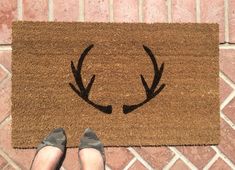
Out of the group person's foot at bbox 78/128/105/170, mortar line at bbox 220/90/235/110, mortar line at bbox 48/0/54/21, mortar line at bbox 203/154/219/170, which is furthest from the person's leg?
mortar line at bbox 220/90/235/110

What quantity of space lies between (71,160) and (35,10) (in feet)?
2.76

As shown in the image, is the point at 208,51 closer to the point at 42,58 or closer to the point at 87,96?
the point at 87,96

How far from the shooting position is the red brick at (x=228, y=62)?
2291mm

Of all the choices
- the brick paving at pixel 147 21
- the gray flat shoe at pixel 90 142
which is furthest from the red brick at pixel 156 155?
the gray flat shoe at pixel 90 142

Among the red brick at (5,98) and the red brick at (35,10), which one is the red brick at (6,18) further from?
the red brick at (5,98)

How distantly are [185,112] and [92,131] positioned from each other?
52 cm

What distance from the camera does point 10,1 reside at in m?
2.21

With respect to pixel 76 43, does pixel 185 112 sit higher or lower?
lower

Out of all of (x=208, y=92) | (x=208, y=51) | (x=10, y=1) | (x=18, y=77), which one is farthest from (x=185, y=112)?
(x=10, y=1)

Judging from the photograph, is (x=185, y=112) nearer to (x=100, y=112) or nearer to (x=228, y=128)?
(x=228, y=128)

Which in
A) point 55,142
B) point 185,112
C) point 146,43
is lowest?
point 55,142

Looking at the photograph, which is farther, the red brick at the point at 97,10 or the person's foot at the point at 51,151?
the red brick at the point at 97,10

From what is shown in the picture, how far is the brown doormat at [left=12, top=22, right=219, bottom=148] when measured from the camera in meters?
2.18

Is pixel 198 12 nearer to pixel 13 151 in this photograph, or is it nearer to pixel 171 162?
pixel 171 162
